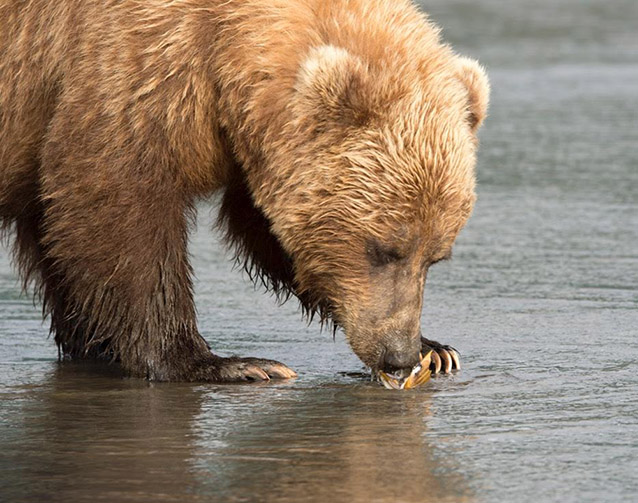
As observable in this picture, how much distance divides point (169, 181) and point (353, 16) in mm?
997

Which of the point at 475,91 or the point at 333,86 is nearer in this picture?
the point at 333,86

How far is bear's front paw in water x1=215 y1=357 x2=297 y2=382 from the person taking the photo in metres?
5.80

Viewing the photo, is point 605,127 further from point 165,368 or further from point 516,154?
point 165,368

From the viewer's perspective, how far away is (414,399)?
539cm

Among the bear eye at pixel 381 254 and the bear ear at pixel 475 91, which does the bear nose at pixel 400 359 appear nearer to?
the bear eye at pixel 381 254

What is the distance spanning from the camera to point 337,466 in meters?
4.42

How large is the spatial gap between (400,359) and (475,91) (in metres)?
1.17

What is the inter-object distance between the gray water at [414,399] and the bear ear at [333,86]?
1.09 metres

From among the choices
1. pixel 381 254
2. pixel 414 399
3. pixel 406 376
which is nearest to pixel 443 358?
pixel 406 376

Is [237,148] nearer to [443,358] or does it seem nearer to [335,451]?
[443,358]

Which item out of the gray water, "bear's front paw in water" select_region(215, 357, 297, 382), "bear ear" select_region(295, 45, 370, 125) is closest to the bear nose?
the gray water

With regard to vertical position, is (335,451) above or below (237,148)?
below

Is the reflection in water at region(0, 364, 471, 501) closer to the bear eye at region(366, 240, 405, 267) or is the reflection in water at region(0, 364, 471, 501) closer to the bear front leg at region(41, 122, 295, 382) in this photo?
the bear front leg at region(41, 122, 295, 382)

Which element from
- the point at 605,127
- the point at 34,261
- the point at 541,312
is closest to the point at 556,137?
the point at 605,127
